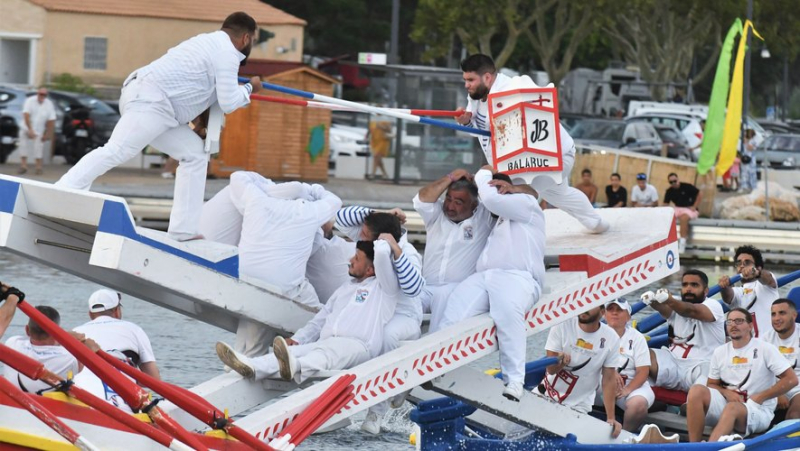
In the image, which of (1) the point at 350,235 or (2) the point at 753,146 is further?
(2) the point at 753,146

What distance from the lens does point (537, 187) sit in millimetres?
10516

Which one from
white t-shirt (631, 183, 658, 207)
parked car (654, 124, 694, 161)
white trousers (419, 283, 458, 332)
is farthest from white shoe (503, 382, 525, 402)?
parked car (654, 124, 694, 161)

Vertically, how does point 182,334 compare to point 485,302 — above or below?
below

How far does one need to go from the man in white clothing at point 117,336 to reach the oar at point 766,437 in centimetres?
382

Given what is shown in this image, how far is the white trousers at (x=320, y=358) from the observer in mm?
9297

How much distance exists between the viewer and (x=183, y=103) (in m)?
9.84

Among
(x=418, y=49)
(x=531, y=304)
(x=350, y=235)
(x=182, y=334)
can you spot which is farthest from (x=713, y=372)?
(x=418, y=49)

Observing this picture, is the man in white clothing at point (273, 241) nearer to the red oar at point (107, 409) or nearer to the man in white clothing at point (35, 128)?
the red oar at point (107, 409)

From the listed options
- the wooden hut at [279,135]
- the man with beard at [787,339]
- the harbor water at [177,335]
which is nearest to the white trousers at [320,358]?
the harbor water at [177,335]

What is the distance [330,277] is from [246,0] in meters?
37.2

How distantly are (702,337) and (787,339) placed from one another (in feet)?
2.39

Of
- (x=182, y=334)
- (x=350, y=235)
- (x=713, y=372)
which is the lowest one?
(x=182, y=334)

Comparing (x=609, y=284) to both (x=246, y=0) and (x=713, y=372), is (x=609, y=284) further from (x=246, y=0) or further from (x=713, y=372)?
(x=246, y=0)

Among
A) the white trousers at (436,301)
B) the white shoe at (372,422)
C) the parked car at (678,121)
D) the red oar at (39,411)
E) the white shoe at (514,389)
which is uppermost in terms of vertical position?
the parked car at (678,121)
